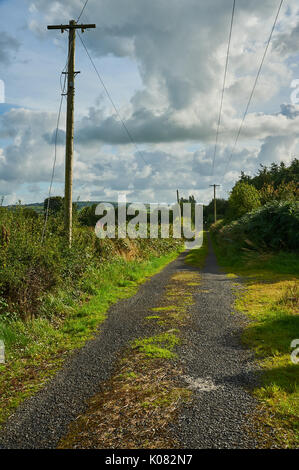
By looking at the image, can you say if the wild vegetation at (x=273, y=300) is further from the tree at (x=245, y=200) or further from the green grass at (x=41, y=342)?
the green grass at (x=41, y=342)

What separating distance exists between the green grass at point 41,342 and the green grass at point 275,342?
3.10 meters

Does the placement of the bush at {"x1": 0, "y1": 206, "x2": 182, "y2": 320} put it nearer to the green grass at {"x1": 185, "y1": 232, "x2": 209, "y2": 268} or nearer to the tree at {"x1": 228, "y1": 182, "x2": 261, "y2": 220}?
the green grass at {"x1": 185, "y1": 232, "x2": 209, "y2": 268}

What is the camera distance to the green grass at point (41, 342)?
4.71 metres

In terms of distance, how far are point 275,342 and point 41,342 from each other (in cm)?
430

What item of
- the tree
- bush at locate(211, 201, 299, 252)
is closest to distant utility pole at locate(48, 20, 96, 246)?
bush at locate(211, 201, 299, 252)

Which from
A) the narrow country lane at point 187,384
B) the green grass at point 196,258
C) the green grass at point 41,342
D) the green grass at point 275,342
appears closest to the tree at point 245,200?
the green grass at point 196,258

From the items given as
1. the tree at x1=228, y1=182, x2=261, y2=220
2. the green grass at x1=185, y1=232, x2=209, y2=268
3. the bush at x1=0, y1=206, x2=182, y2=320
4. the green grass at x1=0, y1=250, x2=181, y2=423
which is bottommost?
the green grass at x1=0, y1=250, x2=181, y2=423

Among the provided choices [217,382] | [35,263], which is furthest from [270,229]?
[217,382]

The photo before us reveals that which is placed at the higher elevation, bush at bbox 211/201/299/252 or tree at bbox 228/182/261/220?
tree at bbox 228/182/261/220

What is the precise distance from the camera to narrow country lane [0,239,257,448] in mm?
3406

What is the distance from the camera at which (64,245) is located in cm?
1015

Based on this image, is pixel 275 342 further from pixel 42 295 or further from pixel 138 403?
A: pixel 42 295

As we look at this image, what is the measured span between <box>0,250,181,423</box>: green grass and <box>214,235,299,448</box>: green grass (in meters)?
3.10
